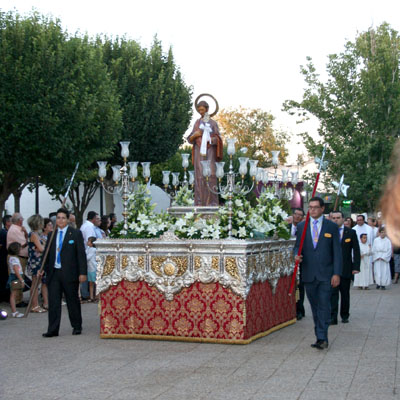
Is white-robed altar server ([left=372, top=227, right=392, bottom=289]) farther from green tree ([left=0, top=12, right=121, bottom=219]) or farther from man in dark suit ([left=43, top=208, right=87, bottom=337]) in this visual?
man in dark suit ([left=43, top=208, right=87, bottom=337])

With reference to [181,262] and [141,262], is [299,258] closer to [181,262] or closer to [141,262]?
[181,262]

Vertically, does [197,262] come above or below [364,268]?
above

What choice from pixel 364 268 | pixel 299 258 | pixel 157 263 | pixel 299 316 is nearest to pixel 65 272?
pixel 157 263

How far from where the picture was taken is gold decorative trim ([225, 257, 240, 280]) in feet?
32.7

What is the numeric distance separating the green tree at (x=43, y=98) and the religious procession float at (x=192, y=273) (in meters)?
12.6

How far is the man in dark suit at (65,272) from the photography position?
427 inches

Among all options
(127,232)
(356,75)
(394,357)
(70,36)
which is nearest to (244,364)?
(394,357)

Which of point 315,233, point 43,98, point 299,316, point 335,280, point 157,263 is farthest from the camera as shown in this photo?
point 43,98

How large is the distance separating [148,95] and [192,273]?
2429 centimetres

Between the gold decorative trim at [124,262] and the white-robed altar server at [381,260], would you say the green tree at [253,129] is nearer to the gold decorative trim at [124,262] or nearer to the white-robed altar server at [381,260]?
the white-robed altar server at [381,260]

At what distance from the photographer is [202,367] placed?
27.1ft

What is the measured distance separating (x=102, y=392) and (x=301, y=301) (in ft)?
21.9

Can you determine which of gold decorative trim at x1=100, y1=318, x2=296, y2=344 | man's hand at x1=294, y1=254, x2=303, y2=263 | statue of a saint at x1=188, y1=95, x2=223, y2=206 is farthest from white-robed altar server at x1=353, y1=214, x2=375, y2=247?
man's hand at x1=294, y1=254, x2=303, y2=263

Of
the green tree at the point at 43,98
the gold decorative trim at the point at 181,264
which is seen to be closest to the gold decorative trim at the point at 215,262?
the gold decorative trim at the point at 181,264
